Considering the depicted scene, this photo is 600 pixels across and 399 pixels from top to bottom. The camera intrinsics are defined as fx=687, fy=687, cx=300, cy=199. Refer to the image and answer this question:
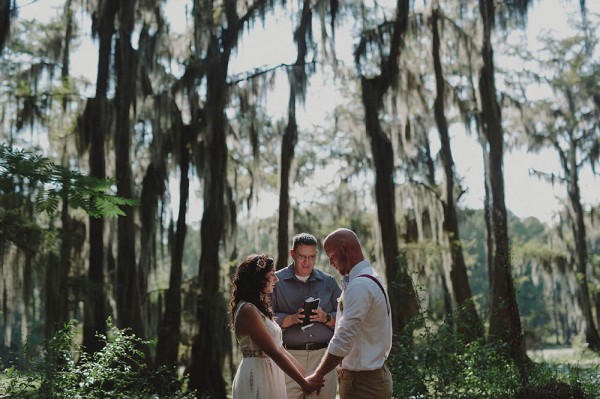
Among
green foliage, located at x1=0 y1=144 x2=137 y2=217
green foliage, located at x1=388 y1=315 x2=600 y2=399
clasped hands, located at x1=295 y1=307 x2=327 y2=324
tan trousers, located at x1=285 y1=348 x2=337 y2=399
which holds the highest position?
green foliage, located at x1=0 y1=144 x2=137 y2=217

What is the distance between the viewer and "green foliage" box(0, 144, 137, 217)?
396 centimetres

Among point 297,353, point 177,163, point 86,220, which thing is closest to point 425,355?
point 297,353

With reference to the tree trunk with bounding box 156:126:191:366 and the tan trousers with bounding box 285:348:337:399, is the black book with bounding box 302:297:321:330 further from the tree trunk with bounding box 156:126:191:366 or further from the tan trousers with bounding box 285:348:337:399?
the tree trunk with bounding box 156:126:191:366

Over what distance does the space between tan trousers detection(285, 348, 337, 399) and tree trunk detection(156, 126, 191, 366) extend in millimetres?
7140

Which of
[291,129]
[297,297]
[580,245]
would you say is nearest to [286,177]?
[291,129]

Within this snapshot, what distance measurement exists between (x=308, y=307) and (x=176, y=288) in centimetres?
841

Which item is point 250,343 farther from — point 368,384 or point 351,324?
point 368,384

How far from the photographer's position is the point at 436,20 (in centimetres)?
1423

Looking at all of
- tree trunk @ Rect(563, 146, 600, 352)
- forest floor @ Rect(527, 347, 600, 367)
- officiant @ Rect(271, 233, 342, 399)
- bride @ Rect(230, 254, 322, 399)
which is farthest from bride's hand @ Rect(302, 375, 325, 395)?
tree trunk @ Rect(563, 146, 600, 352)

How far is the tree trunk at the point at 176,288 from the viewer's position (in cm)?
1161

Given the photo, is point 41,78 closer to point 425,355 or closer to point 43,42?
point 43,42

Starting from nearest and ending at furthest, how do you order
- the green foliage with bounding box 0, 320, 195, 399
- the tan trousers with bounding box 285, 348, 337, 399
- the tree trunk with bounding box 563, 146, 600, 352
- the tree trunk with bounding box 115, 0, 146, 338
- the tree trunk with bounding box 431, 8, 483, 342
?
1. the tan trousers with bounding box 285, 348, 337, 399
2. the green foliage with bounding box 0, 320, 195, 399
3. the tree trunk with bounding box 115, 0, 146, 338
4. the tree trunk with bounding box 431, 8, 483, 342
5. the tree trunk with bounding box 563, 146, 600, 352

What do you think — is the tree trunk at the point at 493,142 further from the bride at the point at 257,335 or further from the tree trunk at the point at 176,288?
the bride at the point at 257,335

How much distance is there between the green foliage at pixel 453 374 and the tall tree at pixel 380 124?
411cm
